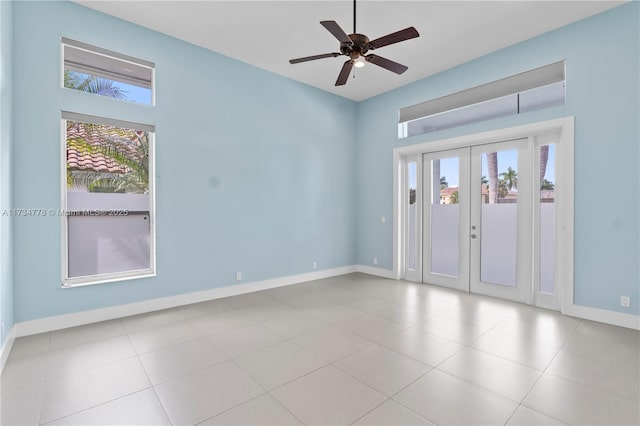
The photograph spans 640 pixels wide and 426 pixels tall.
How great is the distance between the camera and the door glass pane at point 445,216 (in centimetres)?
527

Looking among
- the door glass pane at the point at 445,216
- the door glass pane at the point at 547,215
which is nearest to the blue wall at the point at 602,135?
the door glass pane at the point at 547,215

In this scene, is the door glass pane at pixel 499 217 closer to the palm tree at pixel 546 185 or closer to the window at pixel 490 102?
the palm tree at pixel 546 185

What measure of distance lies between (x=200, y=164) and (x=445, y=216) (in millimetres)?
4246

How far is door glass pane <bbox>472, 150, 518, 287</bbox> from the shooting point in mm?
4586

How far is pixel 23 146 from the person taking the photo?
320cm

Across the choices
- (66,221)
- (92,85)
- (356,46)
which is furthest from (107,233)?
(356,46)

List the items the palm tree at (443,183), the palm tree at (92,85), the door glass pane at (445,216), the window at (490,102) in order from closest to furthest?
1. the palm tree at (92,85)
2. the window at (490,102)
3. the door glass pane at (445,216)
4. the palm tree at (443,183)

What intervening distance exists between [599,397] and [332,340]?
7.05 ft

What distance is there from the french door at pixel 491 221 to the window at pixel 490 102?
48cm

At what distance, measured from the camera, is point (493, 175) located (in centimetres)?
481

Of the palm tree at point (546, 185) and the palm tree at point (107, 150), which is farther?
the palm tree at point (546, 185)

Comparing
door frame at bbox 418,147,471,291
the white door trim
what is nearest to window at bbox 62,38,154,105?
door frame at bbox 418,147,471,291

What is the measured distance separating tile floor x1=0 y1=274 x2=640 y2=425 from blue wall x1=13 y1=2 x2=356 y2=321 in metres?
0.75

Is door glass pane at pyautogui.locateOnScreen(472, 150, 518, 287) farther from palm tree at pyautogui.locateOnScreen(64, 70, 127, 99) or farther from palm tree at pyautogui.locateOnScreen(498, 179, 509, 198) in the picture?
palm tree at pyautogui.locateOnScreen(64, 70, 127, 99)
